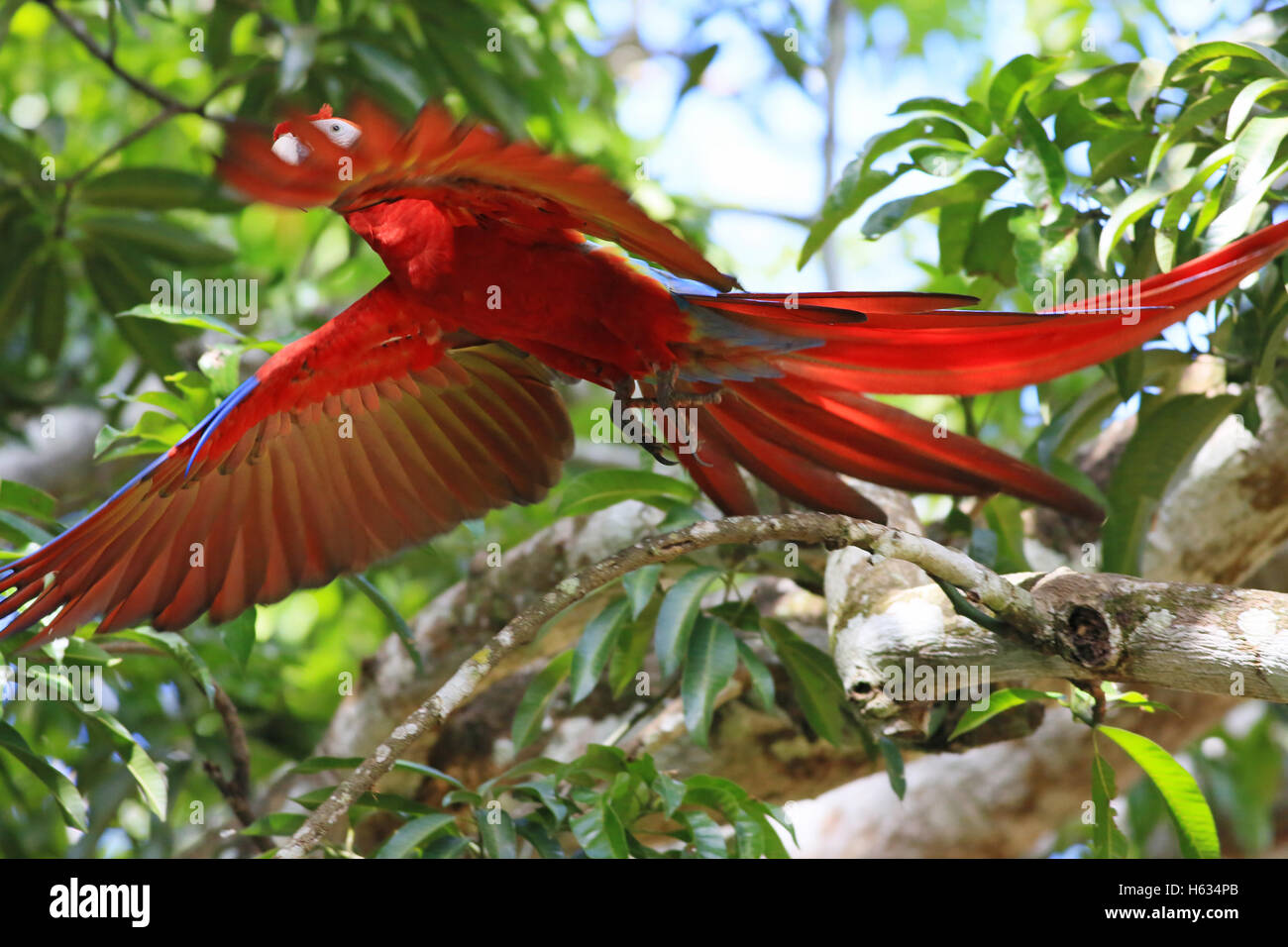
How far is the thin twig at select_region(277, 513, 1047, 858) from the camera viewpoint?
143 cm

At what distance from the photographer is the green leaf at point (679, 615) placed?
6.39 feet

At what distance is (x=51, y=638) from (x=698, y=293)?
45.4 inches

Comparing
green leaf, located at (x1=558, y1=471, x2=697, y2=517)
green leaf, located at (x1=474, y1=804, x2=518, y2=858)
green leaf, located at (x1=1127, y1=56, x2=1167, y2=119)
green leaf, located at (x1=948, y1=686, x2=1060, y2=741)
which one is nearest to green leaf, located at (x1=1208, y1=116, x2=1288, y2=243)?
green leaf, located at (x1=1127, y1=56, x2=1167, y2=119)

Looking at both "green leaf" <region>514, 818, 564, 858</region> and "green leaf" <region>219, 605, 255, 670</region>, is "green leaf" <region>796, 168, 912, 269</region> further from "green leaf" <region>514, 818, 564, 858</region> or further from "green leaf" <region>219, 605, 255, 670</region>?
"green leaf" <region>219, 605, 255, 670</region>

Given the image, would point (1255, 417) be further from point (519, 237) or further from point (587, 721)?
point (587, 721)

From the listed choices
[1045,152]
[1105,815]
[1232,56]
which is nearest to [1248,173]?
[1232,56]

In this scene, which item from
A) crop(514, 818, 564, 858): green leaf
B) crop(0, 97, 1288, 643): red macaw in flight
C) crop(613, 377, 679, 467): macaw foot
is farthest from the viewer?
crop(613, 377, 679, 467): macaw foot

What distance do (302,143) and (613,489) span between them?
915 millimetres

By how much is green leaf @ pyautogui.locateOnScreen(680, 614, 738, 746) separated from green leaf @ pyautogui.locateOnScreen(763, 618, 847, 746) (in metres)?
0.12

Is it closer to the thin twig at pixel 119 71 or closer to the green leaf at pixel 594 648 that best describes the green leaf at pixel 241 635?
the green leaf at pixel 594 648

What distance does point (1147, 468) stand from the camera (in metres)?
2.04

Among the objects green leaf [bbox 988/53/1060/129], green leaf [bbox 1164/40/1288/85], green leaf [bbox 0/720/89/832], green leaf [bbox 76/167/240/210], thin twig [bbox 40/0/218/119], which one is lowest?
green leaf [bbox 0/720/89/832]

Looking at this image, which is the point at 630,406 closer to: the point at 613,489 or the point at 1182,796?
the point at 613,489

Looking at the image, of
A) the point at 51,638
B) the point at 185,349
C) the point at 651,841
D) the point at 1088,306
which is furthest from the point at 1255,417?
the point at 185,349
